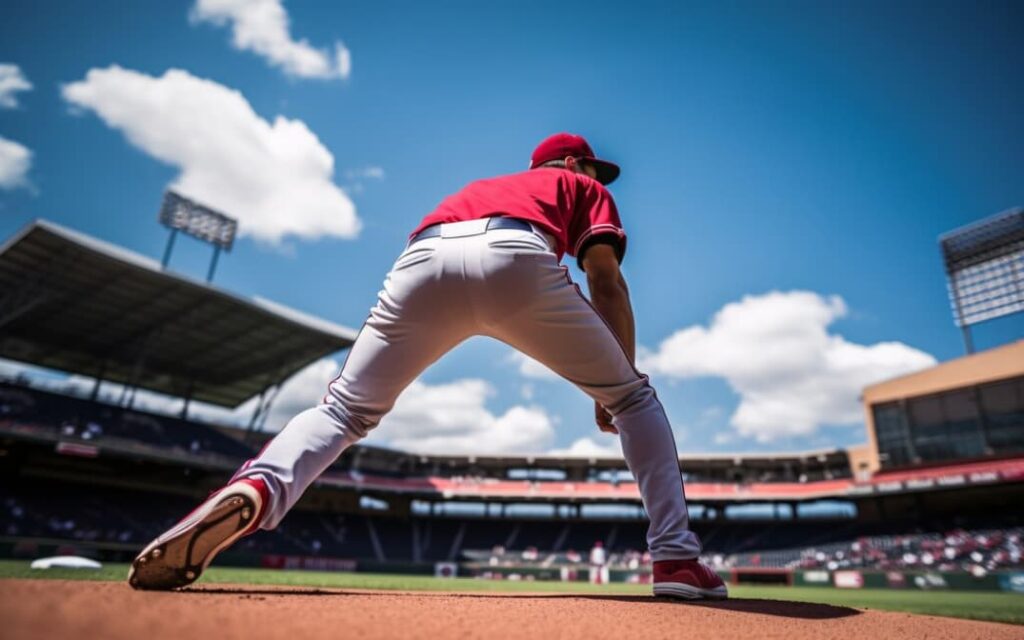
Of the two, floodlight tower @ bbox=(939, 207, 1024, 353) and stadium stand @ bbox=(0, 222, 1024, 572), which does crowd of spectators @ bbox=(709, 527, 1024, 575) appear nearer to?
stadium stand @ bbox=(0, 222, 1024, 572)

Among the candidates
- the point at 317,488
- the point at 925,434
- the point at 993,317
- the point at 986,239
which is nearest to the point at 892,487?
the point at 925,434

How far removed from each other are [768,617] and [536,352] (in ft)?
3.58

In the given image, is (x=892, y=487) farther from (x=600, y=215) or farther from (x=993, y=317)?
(x=600, y=215)

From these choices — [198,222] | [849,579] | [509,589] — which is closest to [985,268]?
[849,579]

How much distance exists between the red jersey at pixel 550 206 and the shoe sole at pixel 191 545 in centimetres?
100

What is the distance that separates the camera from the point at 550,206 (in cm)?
196

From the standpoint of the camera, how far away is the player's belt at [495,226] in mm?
1814

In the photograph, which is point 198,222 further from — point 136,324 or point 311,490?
point 311,490

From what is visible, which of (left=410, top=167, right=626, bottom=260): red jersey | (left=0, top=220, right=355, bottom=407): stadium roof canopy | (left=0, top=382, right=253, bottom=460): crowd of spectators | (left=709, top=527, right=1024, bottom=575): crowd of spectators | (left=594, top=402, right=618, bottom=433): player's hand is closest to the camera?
(left=410, top=167, right=626, bottom=260): red jersey

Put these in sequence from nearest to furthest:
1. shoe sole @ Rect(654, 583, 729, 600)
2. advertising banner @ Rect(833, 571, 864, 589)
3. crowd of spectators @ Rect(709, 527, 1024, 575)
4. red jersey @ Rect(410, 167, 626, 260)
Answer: red jersey @ Rect(410, 167, 626, 260), shoe sole @ Rect(654, 583, 729, 600), advertising banner @ Rect(833, 571, 864, 589), crowd of spectators @ Rect(709, 527, 1024, 575)

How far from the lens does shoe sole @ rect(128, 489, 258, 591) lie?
5.16 ft

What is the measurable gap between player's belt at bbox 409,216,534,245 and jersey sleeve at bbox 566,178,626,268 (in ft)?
0.94

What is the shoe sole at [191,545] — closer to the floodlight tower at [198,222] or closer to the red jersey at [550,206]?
the red jersey at [550,206]

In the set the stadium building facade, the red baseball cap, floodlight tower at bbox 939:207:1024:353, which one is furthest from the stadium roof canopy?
floodlight tower at bbox 939:207:1024:353
